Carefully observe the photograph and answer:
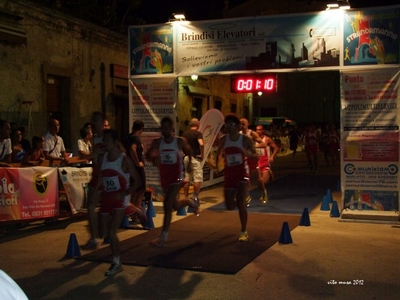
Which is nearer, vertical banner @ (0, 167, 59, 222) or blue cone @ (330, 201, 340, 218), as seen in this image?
vertical banner @ (0, 167, 59, 222)

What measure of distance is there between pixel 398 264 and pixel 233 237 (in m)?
2.68

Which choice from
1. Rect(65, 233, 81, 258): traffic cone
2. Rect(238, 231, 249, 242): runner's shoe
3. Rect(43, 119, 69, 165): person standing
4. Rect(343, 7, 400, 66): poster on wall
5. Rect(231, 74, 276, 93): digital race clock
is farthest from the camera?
Rect(231, 74, 276, 93): digital race clock

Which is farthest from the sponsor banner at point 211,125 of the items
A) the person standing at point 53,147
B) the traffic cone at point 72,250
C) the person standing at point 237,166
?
the traffic cone at point 72,250

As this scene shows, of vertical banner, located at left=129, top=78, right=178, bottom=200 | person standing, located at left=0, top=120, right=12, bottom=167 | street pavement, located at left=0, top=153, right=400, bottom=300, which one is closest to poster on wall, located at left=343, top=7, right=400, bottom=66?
street pavement, located at left=0, top=153, right=400, bottom=300

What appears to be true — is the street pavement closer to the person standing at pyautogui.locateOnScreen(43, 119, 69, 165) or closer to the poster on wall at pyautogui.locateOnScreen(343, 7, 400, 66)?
the person standing at pyautogui.locateOnScreen(43, 119, 69, 165)

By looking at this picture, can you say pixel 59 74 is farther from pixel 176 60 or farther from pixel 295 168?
pixel 295 168

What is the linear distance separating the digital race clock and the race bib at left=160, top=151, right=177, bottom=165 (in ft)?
17.6

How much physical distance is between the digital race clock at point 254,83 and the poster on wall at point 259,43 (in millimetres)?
2064

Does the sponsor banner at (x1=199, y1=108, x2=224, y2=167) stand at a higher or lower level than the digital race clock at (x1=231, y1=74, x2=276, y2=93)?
lower

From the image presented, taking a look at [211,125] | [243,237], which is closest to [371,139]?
[243,237]

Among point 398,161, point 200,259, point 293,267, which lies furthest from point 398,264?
point 398,161

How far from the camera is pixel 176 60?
38.0 ft

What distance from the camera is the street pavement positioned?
6090mm

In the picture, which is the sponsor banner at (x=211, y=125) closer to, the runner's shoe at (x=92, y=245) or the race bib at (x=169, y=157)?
the race bib at (x=169, y=157)
